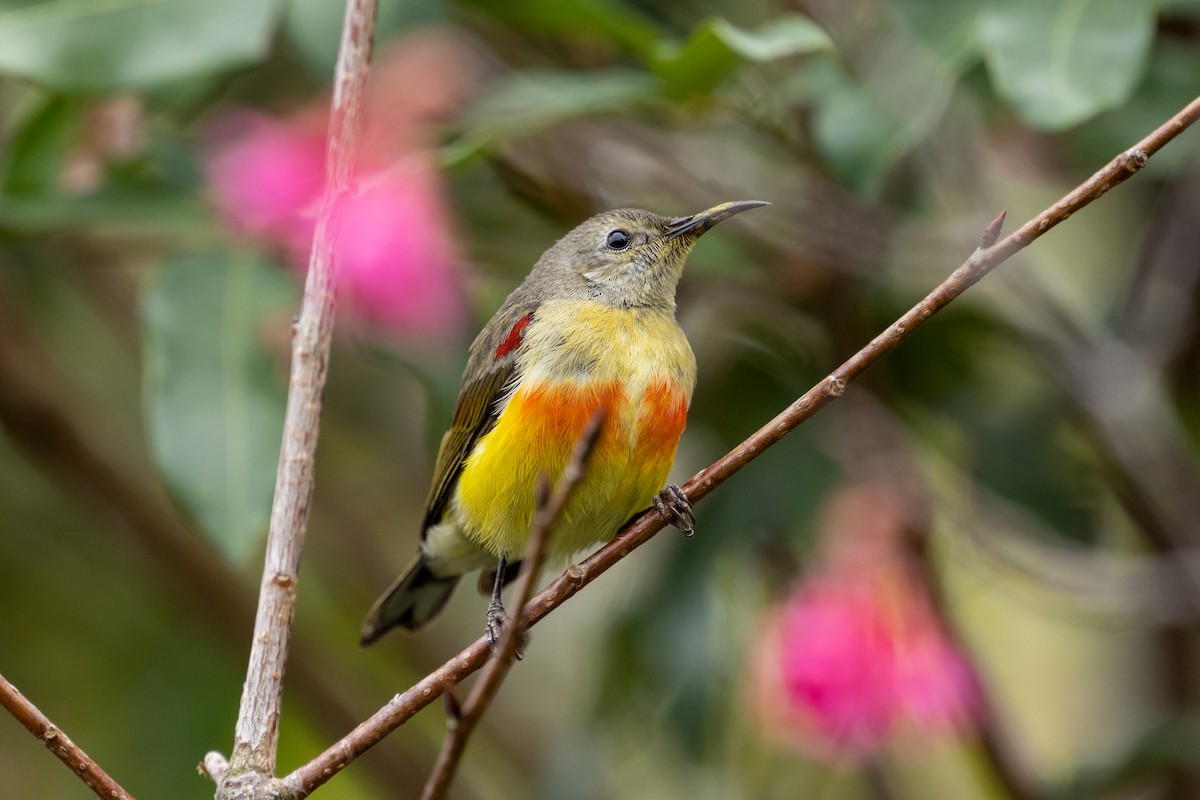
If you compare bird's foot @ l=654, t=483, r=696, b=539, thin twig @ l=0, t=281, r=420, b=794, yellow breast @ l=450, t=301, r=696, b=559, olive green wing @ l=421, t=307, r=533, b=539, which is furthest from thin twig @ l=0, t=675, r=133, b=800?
thin twig @ l=0, t=281, r=420, b=794

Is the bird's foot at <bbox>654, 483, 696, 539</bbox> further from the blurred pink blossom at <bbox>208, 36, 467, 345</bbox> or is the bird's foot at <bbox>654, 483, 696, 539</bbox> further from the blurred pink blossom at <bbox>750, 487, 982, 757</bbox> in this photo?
the blurred pink blossom at <bbox>208, 36, 467, 345</bbox>

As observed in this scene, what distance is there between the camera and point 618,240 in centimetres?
370

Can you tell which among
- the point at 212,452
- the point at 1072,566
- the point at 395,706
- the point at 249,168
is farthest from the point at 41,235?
the point at 1072,566

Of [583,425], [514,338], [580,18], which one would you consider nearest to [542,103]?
[580,18]

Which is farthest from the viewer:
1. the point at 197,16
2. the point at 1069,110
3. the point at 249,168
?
the point at 249,168

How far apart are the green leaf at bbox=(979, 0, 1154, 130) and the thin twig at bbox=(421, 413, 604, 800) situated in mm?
1735

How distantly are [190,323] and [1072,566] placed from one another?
257 centimetres

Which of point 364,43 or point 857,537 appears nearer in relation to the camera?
point 364,43

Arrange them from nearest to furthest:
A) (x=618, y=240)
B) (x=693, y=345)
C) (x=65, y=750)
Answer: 1. (x=65, y=750)
2. (x=618, y=240)
3. (x=693, y=345)

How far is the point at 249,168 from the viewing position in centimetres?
388

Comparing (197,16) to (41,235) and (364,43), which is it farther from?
(364,43)

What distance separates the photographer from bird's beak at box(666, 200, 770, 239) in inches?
128

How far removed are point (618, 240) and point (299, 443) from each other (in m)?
1.54

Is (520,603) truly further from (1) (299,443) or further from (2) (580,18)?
(2) (580,18)
